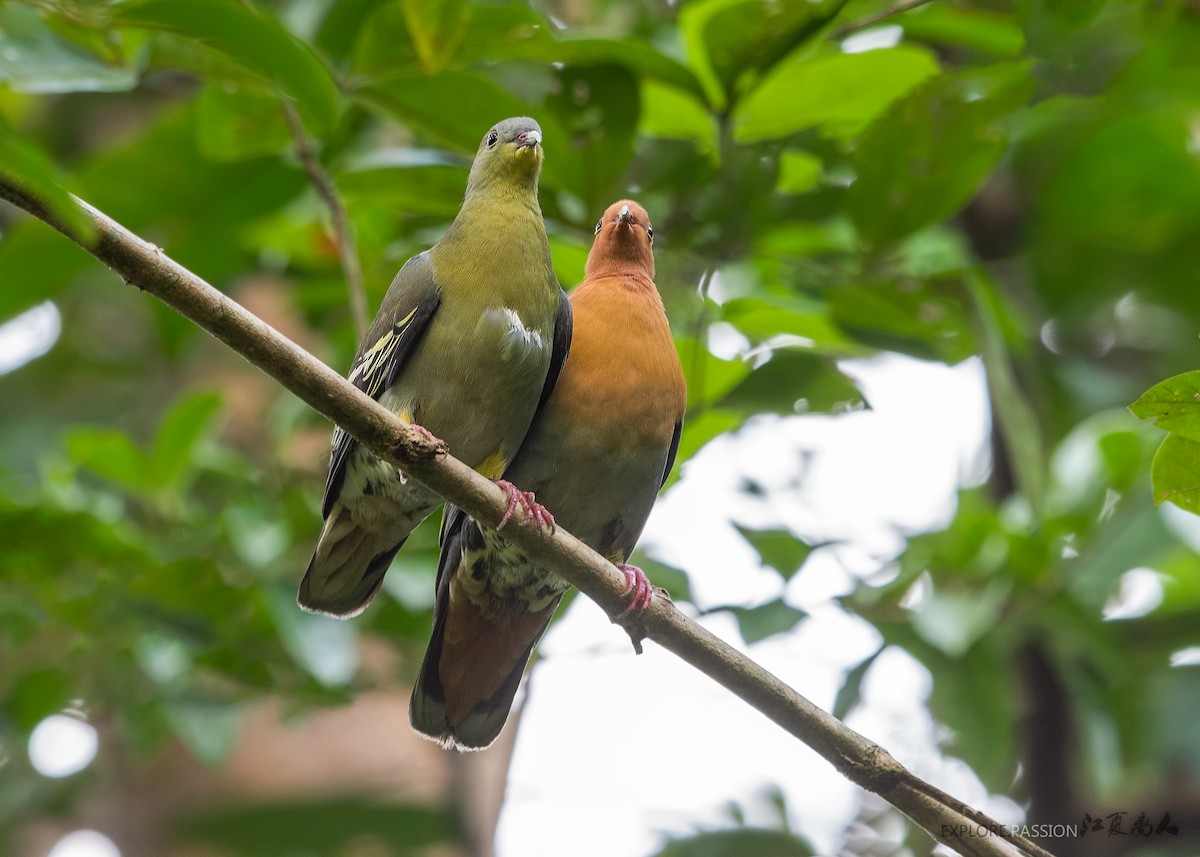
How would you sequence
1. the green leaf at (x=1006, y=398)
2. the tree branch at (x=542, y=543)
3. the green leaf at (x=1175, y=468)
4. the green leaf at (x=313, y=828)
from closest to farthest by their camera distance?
the green leaf at (x=1175, y=468) < the tree branch at (x=542, y=543) < the green leaf at (x=1006, y=398) < the green leaf at (x=313, y=828)

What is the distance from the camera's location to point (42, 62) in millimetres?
3088

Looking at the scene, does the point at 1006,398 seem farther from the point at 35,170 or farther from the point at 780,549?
the point at 35,170

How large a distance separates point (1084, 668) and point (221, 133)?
11.4 ft

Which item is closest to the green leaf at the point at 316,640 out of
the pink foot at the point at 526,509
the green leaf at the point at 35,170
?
the pink foot at the point at 526,509

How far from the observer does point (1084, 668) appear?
15.7 feet

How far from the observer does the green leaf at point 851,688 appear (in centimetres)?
412

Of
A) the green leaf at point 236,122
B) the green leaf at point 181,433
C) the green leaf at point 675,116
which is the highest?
the green leaf at point 675,116

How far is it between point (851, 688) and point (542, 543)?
168cm

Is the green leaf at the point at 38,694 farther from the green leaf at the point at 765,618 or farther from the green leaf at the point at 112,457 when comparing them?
the green leaf at the point at 765,618

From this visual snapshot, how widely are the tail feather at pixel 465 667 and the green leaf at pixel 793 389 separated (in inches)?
35.3

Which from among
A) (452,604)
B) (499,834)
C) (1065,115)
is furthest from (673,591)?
(1065,115)

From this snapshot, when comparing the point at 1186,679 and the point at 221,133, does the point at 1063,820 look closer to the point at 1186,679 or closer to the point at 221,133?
the point at 1186,679

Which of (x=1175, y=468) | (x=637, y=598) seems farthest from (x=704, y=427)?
(x=1175, y=468)

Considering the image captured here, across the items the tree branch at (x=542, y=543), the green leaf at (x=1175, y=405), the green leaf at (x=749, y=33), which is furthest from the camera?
the green leaf at (x=749, y=33)
